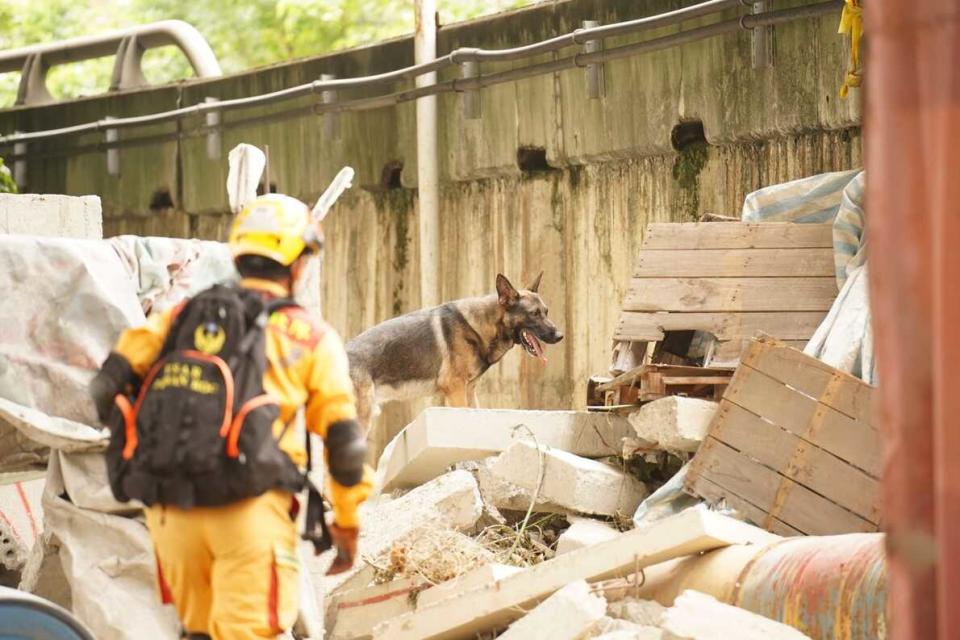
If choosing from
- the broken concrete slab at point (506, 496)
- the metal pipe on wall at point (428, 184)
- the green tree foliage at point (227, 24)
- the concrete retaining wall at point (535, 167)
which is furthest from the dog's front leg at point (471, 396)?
the green tree foliage at point (227, 24)

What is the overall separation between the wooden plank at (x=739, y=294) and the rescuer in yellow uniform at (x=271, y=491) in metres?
4.33

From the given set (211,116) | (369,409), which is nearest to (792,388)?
(369,409)

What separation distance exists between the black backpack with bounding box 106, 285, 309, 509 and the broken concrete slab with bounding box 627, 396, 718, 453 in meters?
3.63

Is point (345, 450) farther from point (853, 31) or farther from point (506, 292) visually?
point (506, 292)

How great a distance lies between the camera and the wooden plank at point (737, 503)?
7.61m

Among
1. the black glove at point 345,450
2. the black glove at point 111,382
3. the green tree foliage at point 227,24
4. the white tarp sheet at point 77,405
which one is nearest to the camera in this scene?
the black glove at point 345,450

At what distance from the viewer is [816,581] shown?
19.5 feet

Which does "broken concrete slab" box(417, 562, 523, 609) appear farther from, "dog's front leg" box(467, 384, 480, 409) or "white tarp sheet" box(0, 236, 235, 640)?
"dog's front leg" box(467, 384, 480, 409)

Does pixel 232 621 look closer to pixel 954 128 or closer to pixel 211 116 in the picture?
pixel 954 128

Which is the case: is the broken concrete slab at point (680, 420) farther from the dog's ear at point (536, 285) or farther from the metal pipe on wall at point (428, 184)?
the metal pipe on wall at point (428, 184)

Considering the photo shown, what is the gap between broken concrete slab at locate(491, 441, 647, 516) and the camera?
8.36 meters

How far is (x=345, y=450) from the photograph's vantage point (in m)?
4.67

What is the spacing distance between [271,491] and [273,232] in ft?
2.82

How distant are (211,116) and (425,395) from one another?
12.3ft
